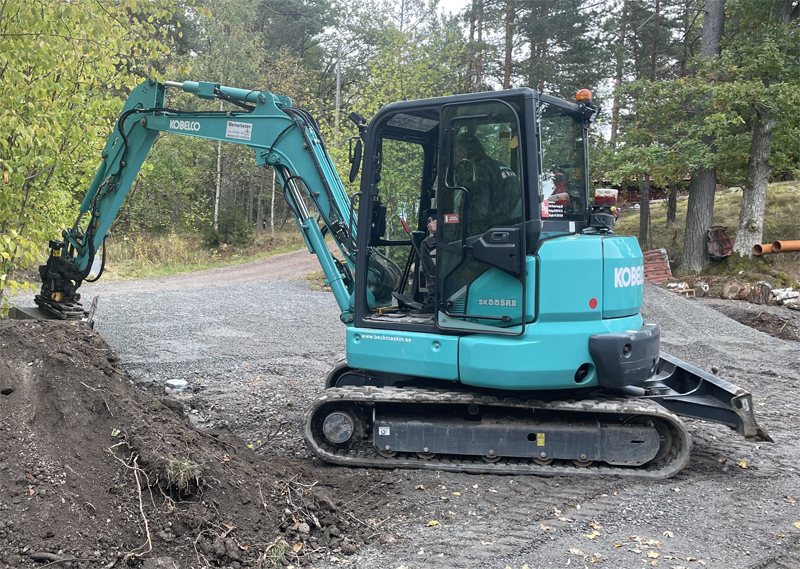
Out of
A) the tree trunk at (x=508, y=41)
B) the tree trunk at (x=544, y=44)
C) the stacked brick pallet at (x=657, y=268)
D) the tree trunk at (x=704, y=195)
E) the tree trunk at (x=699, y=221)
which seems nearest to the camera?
the stacked brick pallet at (x=657, y=268)

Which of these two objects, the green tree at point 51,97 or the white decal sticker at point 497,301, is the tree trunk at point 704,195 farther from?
the green tree at point 51,97

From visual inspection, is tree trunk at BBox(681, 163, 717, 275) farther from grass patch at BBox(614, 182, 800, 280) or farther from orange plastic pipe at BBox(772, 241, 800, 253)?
orange plastic pipe at BBox(772, 241, 800, 253)

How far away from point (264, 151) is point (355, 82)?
2521 cm

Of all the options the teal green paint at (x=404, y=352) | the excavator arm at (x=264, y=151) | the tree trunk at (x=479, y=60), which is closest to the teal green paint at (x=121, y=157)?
the excavator arm at (x=264, y=151)

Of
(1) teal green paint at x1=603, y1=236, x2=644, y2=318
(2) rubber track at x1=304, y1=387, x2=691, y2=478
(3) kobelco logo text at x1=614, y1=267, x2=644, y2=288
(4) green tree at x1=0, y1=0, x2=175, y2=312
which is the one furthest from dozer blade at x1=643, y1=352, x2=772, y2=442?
(4) green tree at x1=0, y1=0, x2=175, y2=312

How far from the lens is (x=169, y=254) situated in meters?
21.2

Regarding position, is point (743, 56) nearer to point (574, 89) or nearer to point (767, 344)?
point (574, 89)

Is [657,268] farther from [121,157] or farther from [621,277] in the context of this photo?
[121,157]

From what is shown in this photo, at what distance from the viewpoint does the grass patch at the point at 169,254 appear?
61.7 ft

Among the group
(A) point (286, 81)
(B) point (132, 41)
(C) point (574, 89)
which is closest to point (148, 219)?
(A) point (286, 81)

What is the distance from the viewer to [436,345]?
4660 mm

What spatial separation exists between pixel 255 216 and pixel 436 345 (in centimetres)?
2883

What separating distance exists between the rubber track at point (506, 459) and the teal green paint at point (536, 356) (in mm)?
184

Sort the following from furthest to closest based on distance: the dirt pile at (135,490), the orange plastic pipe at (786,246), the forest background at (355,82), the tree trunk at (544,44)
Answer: the tree trunk at (544,44) < the orange plastic pipe at (786,246) < the forest background at (355,82) < the dirt pile at (135,490)
